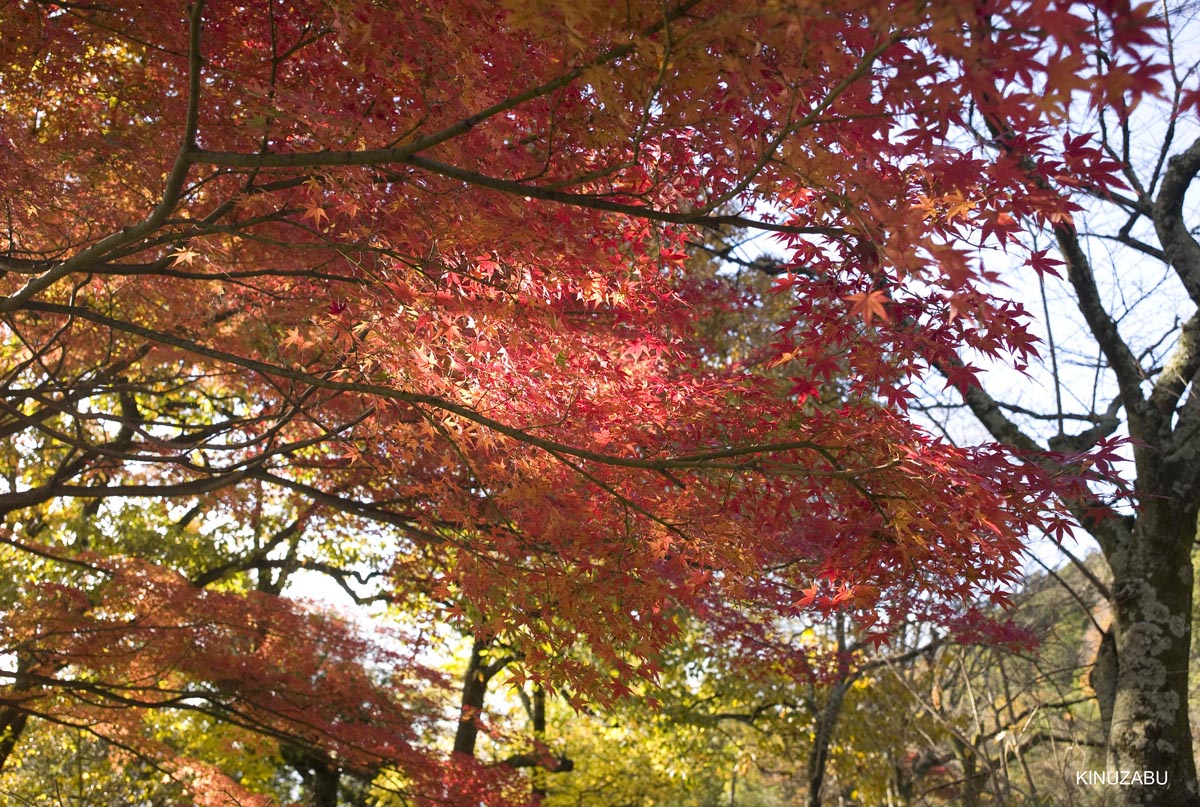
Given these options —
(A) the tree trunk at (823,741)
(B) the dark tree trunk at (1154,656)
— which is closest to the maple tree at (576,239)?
(B) the dark tree trunk at (1154,656)

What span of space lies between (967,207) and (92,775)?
12.1 meters

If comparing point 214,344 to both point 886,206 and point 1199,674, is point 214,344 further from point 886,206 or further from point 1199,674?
point 1199,674

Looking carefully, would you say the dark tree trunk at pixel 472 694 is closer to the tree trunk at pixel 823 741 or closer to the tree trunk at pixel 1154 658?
the tree trunk at pixel 823 741

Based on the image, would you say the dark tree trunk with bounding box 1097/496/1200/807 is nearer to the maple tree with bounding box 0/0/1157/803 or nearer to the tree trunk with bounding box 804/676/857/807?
the maple tree with bounding box 0/0/1157/803

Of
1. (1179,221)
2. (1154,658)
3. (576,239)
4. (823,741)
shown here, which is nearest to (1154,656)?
(1154,658)

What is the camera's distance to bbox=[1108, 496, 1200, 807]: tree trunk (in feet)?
14.9

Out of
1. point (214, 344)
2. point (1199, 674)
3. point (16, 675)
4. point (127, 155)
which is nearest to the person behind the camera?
point (127, 155)

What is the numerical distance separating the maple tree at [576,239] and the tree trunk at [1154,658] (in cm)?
126

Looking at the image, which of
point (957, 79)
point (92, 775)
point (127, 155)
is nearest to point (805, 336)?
point (957, 79)

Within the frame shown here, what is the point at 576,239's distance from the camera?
2949 millimetres

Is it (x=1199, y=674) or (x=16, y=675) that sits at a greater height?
(x=1199, y=674)

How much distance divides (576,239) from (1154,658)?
427 cm

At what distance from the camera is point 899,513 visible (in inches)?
105

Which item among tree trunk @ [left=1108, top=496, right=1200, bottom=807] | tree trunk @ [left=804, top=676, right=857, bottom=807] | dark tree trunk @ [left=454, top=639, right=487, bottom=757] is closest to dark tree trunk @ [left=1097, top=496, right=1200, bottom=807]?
tree trunk @ [left=1108, top=496, right=1200, bottom=807]
